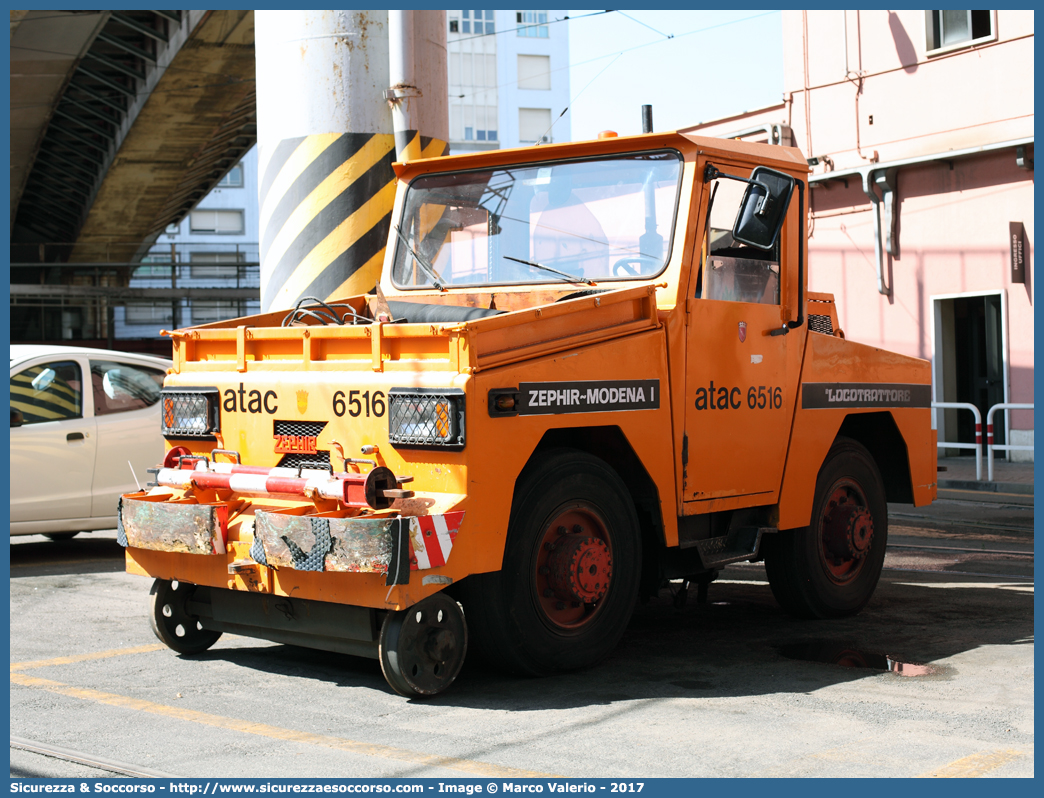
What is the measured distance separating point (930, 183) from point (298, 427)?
51.1ft

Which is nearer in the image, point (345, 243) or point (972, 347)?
point (345, 243)

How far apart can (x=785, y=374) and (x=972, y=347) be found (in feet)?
43.7

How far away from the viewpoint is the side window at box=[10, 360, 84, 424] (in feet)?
31.2

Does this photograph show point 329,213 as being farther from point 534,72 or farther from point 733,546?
point 534,72

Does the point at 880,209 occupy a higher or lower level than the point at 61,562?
higher

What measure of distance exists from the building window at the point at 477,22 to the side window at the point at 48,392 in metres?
57.8

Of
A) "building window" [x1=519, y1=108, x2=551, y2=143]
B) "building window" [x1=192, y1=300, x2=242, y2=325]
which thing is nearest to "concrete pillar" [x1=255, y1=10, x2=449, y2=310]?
"building window" [x1=192, y1=300, x2=242, y2=325]

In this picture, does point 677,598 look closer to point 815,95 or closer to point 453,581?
point 453,581

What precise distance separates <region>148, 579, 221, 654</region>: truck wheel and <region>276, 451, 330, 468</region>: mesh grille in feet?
3.22

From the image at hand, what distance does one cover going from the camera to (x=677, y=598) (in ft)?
23.7

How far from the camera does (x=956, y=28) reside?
18.3 m

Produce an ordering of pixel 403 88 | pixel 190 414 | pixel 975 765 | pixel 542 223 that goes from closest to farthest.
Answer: pixel 975 765 < pixel 190 414 < pixel 542 223 < pixel 403 88

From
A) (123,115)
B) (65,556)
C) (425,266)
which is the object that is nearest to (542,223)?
(425,266)

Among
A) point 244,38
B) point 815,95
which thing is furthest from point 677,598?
point 244,38
